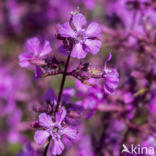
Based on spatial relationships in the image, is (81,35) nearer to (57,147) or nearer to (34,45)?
(34,45)

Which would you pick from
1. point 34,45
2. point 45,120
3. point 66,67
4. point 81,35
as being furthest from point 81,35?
point 45,120

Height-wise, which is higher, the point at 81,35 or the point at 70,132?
the point at 81,35

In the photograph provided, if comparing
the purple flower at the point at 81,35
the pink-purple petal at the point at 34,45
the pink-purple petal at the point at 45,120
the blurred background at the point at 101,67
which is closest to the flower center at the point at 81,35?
the purple flower at the point at 81,35

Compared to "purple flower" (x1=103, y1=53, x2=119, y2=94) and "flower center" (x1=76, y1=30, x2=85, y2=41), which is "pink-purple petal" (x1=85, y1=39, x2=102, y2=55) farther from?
"purple flower" (x1=103, y1=53, x2=119, y2=94)

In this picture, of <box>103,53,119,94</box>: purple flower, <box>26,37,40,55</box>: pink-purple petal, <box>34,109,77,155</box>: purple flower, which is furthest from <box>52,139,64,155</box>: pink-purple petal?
<box>26,37,40,55</box>: pink-purple petal

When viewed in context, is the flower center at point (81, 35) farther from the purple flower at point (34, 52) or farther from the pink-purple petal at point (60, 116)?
the pink-purple petal at point (60, 116)

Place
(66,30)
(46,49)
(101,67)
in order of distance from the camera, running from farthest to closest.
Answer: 1. (101,67)
2. (46,49)
3. (66,30)

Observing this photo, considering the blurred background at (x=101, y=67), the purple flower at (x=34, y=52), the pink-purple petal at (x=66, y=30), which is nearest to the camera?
the pink-purple petal at (x=66, y=30)
